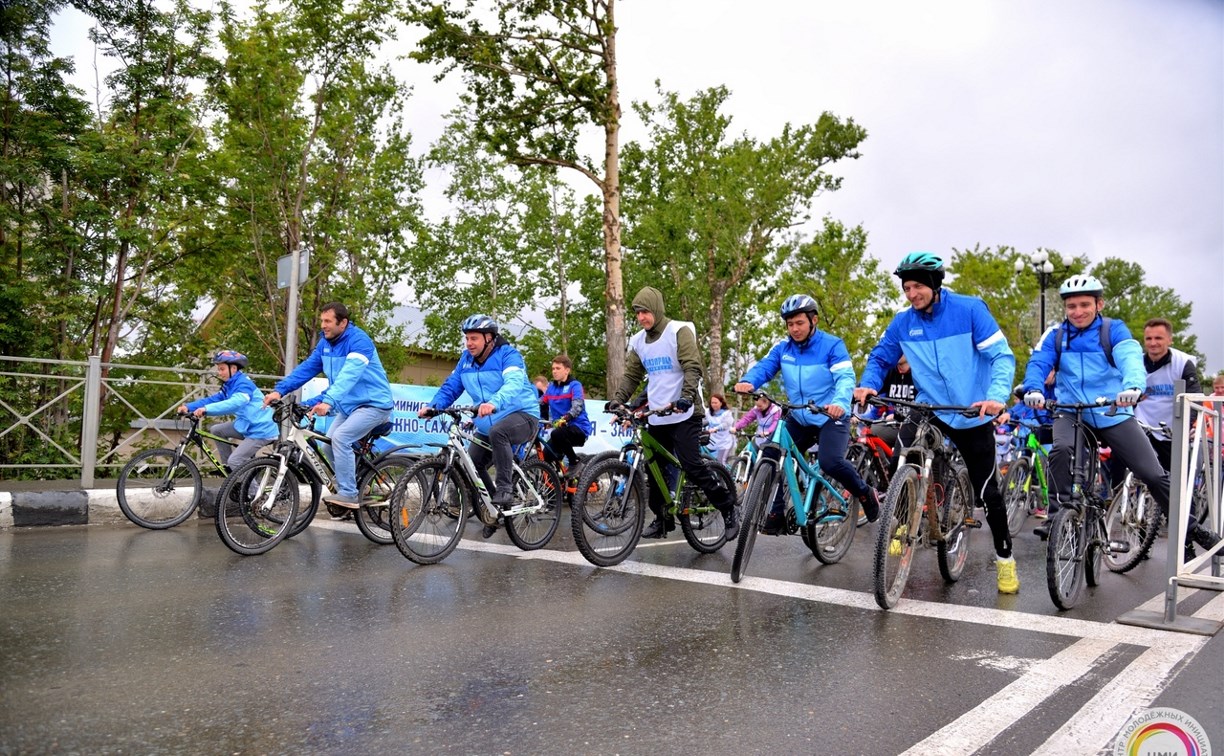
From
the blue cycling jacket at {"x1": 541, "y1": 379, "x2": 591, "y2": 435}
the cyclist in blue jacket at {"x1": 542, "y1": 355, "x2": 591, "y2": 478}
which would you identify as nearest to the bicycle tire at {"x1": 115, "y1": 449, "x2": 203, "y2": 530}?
the cyclist in blue jacket at {"x1": 542, "y1": 355, "x2": 591, "y2": 478}

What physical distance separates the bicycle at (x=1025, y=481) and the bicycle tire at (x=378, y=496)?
19.6ft

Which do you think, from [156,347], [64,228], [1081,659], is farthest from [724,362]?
[1081,659]

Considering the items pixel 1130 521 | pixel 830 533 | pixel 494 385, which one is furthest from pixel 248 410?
pixel 1130 521

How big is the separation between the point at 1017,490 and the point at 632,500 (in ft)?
15.6

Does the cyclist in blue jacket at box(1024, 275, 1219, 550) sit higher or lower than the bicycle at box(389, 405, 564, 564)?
higher

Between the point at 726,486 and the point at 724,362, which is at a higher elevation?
the point at 724,362

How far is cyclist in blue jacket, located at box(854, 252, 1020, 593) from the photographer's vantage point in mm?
5797

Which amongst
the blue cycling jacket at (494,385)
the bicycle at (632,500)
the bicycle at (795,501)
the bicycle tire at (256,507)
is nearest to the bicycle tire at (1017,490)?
the bicycle at (795,501)

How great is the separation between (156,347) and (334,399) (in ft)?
31.1

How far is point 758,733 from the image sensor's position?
330 centimetres

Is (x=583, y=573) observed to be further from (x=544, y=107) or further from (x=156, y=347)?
(x=544, y=107)

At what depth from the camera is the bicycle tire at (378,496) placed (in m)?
7.63

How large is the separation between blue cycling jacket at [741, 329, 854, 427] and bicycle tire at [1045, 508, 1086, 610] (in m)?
1.76

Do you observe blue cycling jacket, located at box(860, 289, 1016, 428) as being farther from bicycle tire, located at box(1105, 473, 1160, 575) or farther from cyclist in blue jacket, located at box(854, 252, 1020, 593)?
bicycle tire, located at box(1105, 473, 1160, 575)
